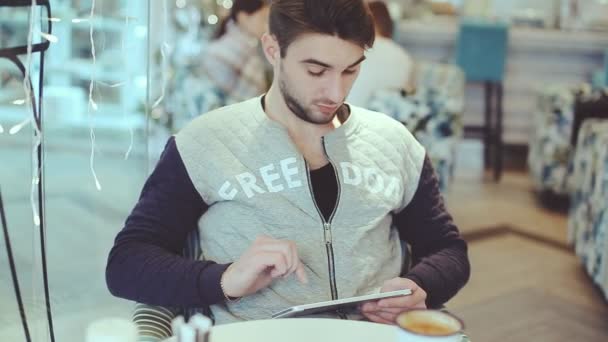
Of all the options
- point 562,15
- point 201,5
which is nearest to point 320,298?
point 201,5

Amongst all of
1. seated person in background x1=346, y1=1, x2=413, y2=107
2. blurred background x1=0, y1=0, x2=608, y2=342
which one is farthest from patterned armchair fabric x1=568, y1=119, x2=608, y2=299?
seated person in background x1=346, y1=1, x2=413, y2=107

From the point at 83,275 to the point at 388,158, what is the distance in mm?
1833

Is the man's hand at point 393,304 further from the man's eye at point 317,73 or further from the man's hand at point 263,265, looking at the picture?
the man's eye at point 317,73

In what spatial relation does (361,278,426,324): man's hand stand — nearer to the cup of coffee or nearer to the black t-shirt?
the black t-shirt

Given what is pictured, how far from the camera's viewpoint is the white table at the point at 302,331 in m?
0.98

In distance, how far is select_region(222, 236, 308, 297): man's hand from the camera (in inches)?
44.9

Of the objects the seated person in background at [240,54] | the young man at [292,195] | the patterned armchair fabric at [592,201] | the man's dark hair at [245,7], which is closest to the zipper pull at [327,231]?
the young man at [292,195]

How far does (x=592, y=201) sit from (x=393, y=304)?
7.88ft

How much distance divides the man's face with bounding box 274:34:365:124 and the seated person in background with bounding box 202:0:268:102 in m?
2.50

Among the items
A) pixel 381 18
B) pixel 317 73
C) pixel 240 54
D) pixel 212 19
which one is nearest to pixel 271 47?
pixel 317 73

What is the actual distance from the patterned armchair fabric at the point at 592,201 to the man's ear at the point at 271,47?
205 centimetres

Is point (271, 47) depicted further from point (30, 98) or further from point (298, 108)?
point (30, 98)

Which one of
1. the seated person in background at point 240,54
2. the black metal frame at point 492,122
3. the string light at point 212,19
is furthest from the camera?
the black metal frame at point 492,122

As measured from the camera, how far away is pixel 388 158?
1.46 m
